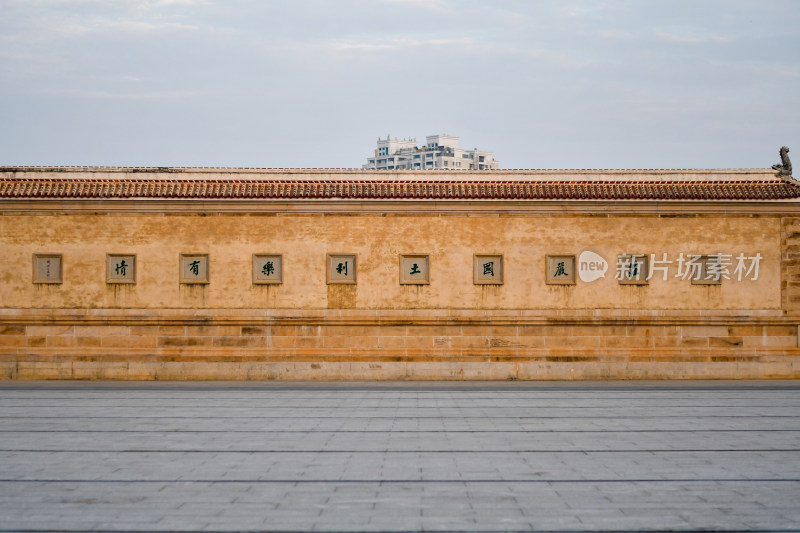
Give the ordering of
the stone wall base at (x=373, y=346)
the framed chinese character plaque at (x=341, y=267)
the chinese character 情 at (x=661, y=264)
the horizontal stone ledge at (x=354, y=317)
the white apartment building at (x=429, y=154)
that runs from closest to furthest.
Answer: the stone wall base at (x=373, y=346), the horizontal stone ledge at (x=354, y=317), the framed chinese character plaque at (x=341, y=267), the chinese character 情 at (x=661, y=264), the white apartment building at (x=429, y=154)

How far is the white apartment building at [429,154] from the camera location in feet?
377

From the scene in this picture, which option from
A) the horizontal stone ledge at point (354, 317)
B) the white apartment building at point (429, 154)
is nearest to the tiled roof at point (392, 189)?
the horizontal stone ledge at point (354, 317)

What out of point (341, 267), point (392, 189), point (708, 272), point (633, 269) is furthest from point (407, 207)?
point (708, 272)

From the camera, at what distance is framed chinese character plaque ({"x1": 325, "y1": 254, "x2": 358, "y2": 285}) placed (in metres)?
25.9

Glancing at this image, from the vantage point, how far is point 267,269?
25.9m

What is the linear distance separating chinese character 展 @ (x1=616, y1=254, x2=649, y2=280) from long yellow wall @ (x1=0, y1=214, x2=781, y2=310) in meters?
0.19

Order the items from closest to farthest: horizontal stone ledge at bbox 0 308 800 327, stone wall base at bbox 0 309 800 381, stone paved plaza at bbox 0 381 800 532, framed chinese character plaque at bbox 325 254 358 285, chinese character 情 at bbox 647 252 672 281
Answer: stone paved plaza at bbox 0 381 800 532, stone wall base at bbox 0 309 800 381, horizontal stone ledge at bbox 0 308 800 327, framed chinese character plaque at bbox 325 254 358 285, chinese character 情 at bbox 647 252 672 281

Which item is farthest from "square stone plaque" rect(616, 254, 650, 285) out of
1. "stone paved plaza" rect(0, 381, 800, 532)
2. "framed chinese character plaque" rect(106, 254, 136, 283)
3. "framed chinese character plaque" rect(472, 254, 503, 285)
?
"framed chinese character plaque" rect(106, 254, 136, 283)

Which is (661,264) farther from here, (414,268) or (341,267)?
(341,267)

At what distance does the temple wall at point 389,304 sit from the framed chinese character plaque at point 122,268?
0.54ft

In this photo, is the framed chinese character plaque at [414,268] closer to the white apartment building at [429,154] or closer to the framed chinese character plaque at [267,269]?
the framed chinese character plaque at [267,269]

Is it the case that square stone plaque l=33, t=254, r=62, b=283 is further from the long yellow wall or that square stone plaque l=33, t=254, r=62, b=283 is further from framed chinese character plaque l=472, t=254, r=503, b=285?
framed chinese character plaque l=472, t=254, r=503, b=285

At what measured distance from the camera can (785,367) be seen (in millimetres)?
25906

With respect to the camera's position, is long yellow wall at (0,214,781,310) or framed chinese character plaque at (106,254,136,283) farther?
framed chinese character plaque at (106,254,136,283)
